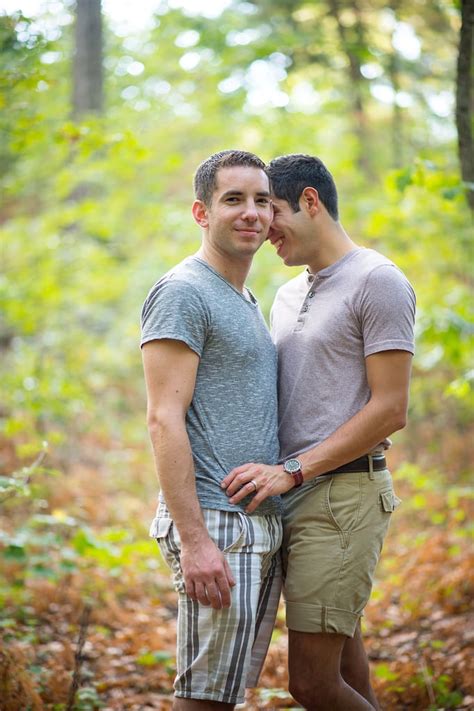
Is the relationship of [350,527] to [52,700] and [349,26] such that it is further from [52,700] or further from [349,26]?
[349,26]

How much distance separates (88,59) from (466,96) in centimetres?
684

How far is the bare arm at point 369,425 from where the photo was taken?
261 cm

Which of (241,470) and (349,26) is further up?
(349,26)

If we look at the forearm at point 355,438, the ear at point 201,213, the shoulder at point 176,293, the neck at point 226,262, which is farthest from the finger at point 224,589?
the ear at point 201,213

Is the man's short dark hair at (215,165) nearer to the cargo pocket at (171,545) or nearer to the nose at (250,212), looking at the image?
the nose at (250,212)

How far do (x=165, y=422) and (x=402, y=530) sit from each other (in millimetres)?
5178

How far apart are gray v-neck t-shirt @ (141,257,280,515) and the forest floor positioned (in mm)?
1398

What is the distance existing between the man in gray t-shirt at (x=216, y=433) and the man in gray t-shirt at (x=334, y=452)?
4.2 inches

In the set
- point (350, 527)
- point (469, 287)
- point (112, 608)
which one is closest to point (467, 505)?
point (469, 287)

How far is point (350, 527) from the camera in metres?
2.71

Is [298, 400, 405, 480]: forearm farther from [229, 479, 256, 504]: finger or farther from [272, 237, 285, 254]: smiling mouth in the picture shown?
[272, 237, 285, 254]: smiling mouth

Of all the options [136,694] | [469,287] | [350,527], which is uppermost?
[469,287]

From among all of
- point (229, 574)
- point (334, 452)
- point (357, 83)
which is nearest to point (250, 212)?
point (334, 452)

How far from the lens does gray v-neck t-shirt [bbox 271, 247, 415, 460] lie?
2.64 metres
